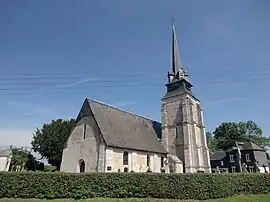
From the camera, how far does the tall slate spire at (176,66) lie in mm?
Answer: 39969

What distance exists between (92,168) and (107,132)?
4501mm

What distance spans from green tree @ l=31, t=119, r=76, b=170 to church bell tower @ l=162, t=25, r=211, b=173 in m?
17.9

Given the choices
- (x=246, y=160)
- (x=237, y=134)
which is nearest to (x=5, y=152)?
(x=246, y=160)

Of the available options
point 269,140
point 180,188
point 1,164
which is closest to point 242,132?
point 269,140

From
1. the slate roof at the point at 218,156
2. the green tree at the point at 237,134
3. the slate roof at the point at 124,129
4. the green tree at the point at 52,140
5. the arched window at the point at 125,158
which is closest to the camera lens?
the slate roof at the point at 124,129

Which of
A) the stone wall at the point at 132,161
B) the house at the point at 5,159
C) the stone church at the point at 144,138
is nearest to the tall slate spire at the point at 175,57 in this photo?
the stone church at the point at 144,138

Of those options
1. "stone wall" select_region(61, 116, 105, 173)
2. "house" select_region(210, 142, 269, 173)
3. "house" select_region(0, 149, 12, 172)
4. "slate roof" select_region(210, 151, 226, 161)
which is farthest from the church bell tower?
"house" select_region(0, 149, 12, 172)

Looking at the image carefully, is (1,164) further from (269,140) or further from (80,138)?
(269,140)

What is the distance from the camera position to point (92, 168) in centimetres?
2491

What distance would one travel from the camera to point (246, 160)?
139ft

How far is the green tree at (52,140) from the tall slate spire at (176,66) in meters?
21.4

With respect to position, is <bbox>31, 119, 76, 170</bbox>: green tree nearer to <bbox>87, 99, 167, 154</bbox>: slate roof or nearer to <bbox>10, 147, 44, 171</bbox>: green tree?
<bbox>10, 147, 44, 171</bbox>: green tree

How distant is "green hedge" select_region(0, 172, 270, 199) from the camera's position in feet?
49.6

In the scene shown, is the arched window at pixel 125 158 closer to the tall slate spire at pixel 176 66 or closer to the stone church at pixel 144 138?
the stone church at pixel 144 138
